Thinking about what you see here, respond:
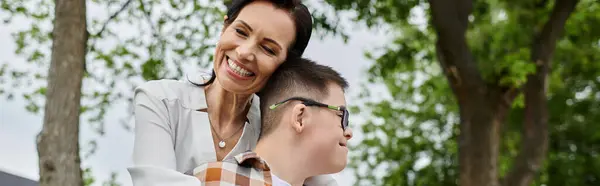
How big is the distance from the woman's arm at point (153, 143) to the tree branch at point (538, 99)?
404 inches

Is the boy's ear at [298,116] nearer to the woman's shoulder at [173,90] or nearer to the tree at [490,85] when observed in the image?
the woman's shoulder at [173,90]

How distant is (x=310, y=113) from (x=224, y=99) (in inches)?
11.2

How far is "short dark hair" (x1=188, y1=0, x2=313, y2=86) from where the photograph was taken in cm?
232

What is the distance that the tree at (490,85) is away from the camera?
11430 mm

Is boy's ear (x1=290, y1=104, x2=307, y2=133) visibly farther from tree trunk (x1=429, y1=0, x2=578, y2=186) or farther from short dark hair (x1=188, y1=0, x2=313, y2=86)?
tree trunk (x1=429, y1=0, x2=578, y2=186)

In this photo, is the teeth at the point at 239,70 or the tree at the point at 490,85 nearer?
the teeth at the point at 239,70

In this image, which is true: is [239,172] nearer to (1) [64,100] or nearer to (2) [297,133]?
(2) [297,133]

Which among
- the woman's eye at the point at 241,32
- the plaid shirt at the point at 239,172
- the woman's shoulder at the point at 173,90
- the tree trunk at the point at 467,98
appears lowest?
the plaid shirt at the point at 239,172

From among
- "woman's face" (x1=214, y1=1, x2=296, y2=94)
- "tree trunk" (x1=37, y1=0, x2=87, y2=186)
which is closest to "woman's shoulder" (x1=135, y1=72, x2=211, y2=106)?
"woman's face" (x1=214, y1=1, x2=296, y2=94)

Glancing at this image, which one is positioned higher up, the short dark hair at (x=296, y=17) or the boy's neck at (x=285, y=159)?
the short dark hair at (x=296, y=17)

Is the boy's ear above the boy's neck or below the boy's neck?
above

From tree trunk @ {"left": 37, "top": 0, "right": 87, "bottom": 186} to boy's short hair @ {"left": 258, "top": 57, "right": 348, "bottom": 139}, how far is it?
5841 mm

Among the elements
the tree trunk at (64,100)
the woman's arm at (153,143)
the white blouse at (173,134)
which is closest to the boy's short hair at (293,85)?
the white blouse at (173,134)

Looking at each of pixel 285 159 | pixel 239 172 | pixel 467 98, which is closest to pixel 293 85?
pixel 285 159
